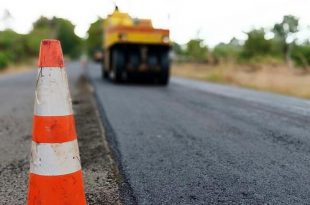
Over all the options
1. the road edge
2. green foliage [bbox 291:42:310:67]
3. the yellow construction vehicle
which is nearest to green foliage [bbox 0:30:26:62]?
green foliage [bbox 291:42:310:67]

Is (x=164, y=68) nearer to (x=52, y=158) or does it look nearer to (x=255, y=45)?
(x=52, y=158)

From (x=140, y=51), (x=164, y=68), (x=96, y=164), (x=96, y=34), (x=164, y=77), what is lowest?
(x=164, y=77)

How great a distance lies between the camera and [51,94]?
7.82 ft

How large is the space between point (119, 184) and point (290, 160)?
5.34 feet

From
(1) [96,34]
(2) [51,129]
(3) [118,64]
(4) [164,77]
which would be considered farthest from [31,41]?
(2) [51,129]

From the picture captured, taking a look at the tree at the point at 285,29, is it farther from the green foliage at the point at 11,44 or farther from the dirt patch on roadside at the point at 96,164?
the dirt patch on roadside at the point at 96,164

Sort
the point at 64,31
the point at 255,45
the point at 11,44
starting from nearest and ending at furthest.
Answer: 1. the point at 255,45
2. the point at 11,44
3. the point at 64,31

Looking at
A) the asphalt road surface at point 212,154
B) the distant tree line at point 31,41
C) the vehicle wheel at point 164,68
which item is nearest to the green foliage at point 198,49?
the distant tree line at point 31,41

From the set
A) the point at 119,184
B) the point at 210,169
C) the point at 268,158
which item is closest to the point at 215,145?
the point at 268,158

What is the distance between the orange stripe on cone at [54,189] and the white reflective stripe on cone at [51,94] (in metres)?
0.36

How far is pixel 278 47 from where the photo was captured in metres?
45.6

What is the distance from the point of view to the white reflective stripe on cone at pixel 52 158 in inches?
92.6

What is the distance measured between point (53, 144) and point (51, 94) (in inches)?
11.0

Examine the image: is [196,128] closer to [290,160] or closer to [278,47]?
[290,160]
